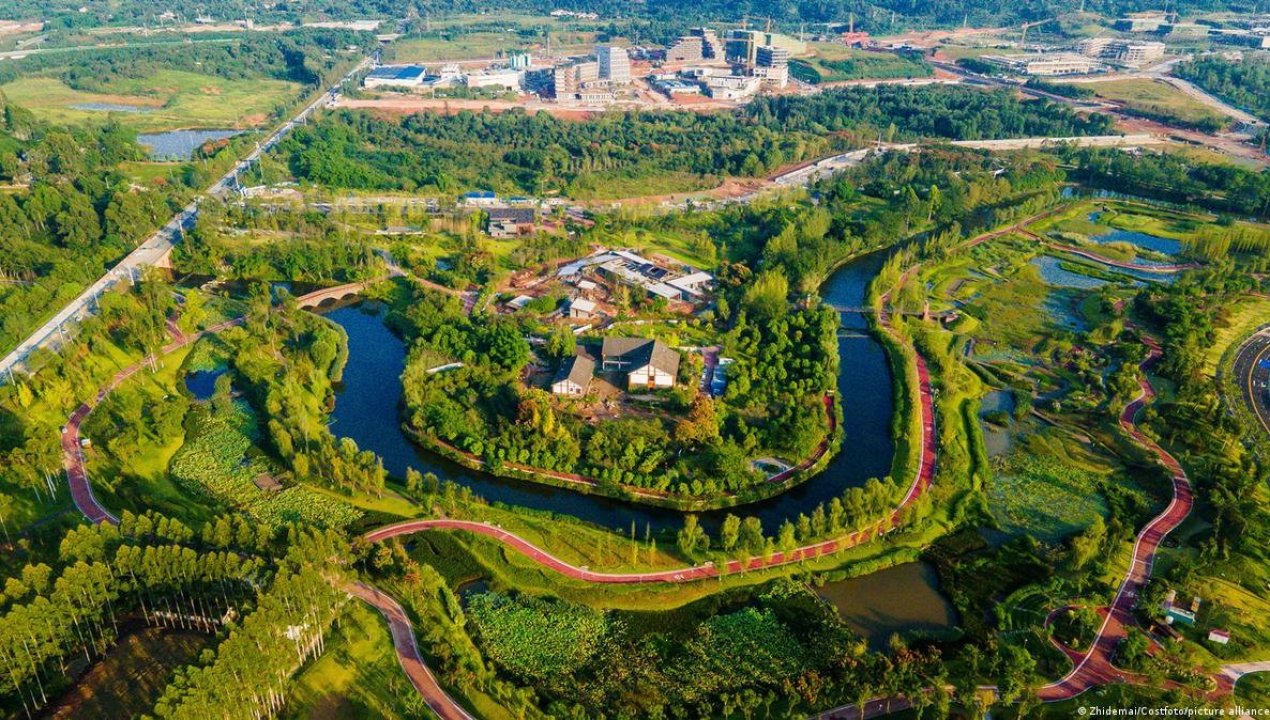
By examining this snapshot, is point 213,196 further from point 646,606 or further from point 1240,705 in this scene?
point 1240,705

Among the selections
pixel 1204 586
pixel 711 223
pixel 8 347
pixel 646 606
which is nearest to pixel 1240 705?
pixel 1204 586

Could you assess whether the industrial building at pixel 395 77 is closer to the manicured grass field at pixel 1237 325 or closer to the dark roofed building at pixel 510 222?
the dark roofed building at pixel 510 222

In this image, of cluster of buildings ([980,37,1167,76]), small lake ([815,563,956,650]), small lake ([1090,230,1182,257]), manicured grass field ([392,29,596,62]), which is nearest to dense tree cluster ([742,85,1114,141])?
cluster of buildings ([980,37,1167,76])

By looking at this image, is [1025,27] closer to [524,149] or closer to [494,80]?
[494,80]

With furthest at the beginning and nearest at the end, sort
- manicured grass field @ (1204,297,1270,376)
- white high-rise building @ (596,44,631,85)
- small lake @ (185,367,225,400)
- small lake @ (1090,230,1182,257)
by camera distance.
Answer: white high-rise building @ (596,44,631,85) → small lake @ (1090,230,1182,257) → manicured grass field @ (1204,297,1270,376) → small lake @ (185,367,225,400)

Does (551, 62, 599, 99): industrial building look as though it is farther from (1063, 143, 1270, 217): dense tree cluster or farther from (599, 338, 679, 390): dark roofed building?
(599, 338, 679, 390): dark roofed building

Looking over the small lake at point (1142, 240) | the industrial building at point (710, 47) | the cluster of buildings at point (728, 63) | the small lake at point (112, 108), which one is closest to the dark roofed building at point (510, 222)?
the small lake at point (1142, 240)
